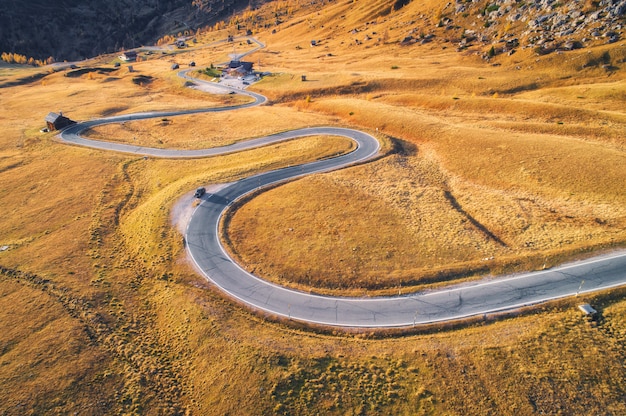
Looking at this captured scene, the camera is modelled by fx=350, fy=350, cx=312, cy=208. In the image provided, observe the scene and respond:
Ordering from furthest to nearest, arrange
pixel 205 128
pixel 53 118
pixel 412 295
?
pixel 205 128 → pixel 53 118 → pixel 412 295

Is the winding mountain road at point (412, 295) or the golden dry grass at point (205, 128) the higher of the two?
the golden dry grass at point (205, 128)

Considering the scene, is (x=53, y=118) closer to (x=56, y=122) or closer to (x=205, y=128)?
(x=56, y=122)

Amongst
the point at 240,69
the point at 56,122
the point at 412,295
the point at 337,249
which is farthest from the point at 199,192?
the point at 240,69

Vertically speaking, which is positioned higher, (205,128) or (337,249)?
(205,128)

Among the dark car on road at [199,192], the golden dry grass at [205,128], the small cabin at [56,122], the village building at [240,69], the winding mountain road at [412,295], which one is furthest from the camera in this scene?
the village building at [240,69]

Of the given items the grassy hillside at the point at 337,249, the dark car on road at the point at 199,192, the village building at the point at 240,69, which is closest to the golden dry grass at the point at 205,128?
the grassy hillside at the point at 337,249

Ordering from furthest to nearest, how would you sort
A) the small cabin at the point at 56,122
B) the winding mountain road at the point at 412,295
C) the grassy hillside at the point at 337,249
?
1. the small cabin at the point at 56,122
2. the winding mountain road at the point at 412,295
3. the grassy hillside at the point at 337,249

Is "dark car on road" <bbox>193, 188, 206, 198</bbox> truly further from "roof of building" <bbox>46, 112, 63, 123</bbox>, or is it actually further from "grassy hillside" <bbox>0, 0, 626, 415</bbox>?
"roof of building" <bbox>46, 112, 63, 123</bbox>

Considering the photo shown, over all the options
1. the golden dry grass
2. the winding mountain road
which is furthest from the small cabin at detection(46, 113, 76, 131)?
the winding mountain road

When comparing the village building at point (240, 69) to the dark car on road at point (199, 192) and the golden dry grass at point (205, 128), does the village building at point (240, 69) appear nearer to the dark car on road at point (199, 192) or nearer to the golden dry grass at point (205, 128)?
the golden dry grass at point (205, 128)
